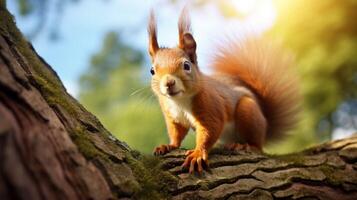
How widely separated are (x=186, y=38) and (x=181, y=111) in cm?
38

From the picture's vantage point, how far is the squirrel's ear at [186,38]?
218 cm

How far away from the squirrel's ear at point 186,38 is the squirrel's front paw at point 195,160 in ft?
1.75

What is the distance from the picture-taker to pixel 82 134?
1.57 m

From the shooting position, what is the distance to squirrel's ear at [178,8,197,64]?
2.18 meters

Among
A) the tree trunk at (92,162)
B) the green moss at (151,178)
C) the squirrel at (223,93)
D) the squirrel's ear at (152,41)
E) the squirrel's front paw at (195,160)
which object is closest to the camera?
the tree trunk at (92,162)

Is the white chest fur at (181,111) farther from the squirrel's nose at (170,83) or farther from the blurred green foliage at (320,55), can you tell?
the blurred green foliage at (320,55)

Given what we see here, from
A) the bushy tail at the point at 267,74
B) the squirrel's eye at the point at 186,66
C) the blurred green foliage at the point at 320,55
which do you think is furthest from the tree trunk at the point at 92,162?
the blurred green foliage at the point at 320,55

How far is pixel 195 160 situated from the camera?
183 cm

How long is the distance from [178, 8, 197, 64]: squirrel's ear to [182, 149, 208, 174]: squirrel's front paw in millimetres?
533

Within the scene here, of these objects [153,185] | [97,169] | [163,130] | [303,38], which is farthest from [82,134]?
A: [163,130]

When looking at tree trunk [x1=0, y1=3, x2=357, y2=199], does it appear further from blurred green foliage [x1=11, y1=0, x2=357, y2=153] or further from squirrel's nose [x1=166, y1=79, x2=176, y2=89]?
blurred green foliage [x1=11, y1=0, x2=357, y2=153]

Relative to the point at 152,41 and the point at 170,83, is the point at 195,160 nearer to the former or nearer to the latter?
the point at 170,83

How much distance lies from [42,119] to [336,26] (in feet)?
12.1

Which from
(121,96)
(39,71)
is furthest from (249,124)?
(121,96)
